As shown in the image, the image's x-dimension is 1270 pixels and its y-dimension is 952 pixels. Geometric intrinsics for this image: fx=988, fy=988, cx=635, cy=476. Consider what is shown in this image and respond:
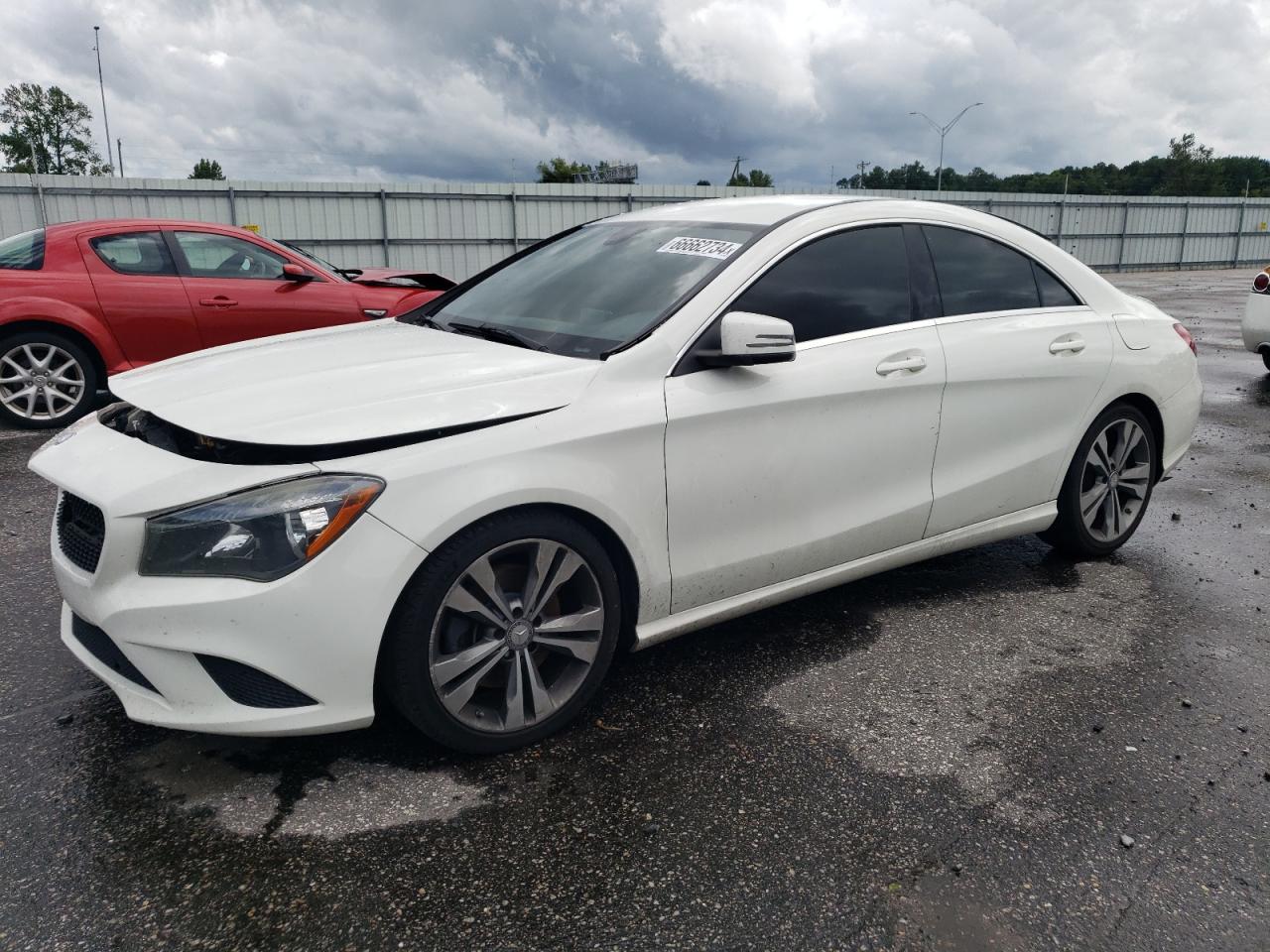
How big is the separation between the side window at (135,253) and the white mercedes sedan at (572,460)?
4573mm

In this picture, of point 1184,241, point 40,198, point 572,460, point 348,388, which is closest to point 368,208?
point 40,198

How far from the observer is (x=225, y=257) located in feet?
25.5

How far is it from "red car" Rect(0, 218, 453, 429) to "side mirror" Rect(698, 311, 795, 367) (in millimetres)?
5443

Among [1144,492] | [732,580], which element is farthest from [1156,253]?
[732,580]

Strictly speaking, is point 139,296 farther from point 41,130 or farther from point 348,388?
point 41,130

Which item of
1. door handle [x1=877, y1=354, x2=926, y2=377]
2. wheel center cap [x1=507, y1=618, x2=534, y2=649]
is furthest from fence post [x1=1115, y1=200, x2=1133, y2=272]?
wheel center cap [x1=507, y1=618, x2=534, y2=649]

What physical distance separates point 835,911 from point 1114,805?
37.0 inches

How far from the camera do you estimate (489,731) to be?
9.10ft

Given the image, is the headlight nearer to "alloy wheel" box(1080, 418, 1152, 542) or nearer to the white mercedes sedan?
the white mercedes sedan

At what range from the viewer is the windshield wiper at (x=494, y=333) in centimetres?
324

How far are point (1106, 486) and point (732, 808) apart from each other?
108 inches

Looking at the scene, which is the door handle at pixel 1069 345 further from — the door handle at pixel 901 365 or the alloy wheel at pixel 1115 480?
the door handle at pixel 901 365

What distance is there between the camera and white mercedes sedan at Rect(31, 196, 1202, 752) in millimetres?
2443

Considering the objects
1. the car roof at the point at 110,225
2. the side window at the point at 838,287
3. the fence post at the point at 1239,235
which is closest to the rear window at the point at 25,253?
the car roof at the point at 110,225
